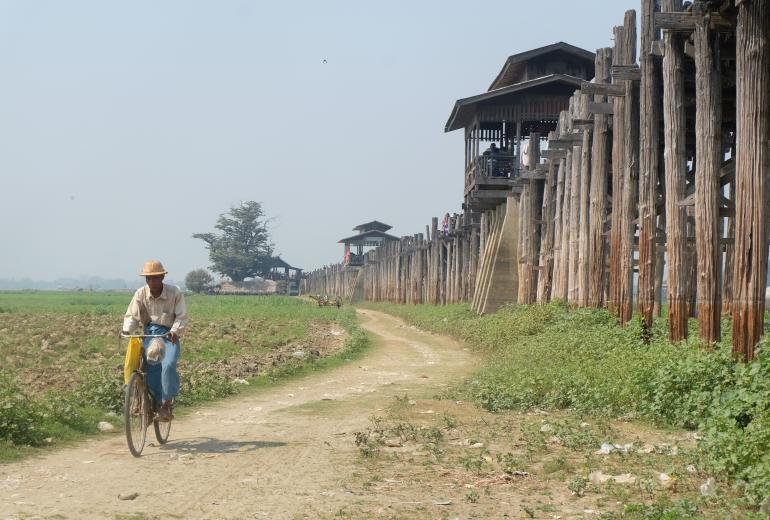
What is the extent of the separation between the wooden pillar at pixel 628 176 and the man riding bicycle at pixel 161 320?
25.9 feet

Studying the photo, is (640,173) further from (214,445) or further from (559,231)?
(214,445)

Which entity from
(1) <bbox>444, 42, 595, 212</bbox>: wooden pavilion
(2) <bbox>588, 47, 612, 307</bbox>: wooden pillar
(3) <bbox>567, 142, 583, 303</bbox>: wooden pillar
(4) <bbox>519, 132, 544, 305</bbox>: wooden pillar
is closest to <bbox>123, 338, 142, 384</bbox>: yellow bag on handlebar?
(2) <bbox>588, 47, 612, 307</bbox>: wooden pillar

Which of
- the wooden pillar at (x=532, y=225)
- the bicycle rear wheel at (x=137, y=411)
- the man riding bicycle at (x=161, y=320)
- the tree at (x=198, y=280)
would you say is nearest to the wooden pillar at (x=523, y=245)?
the wooden pillar at (x=532, y=225)

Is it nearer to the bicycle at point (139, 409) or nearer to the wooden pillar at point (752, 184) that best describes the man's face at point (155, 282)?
the bicycle at point (139, 409)

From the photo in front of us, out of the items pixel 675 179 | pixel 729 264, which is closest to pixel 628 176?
pixel 675 179

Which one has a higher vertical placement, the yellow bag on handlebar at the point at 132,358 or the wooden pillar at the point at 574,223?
the wooden pillar at the point at 574,223

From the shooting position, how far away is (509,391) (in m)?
10.4

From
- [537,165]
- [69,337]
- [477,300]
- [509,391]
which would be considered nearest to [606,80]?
[537,165]

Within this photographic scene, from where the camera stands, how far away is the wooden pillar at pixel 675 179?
1108 centimetres

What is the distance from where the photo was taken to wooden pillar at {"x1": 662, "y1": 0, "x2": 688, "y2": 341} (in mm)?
11078

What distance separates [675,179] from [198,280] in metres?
86.0

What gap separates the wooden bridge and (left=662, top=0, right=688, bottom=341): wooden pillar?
2 centimetres

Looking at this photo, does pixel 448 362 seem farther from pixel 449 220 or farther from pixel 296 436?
pixel 449 220

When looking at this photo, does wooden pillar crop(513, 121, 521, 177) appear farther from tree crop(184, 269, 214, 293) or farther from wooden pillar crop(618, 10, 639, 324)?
tree crop(184, 269, 214, 293)
